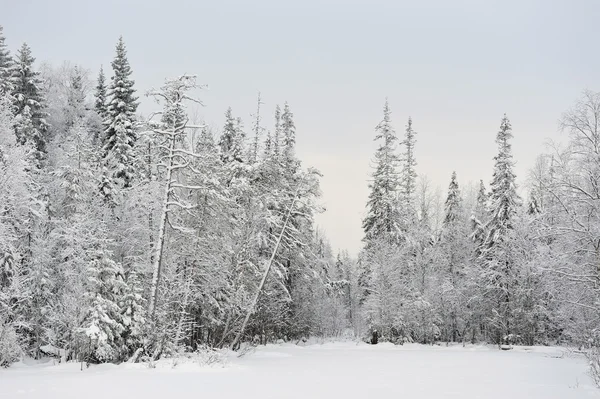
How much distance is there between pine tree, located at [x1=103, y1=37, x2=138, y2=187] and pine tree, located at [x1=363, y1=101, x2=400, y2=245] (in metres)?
20.6

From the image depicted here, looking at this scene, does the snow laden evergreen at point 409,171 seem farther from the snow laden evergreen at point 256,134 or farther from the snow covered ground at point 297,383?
the snow covered ground at point 297,383

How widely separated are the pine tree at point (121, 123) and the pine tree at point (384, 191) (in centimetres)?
2061

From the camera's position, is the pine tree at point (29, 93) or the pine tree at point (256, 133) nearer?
the pine tree at point (29, 93)

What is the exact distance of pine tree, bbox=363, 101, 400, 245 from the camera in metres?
42.1

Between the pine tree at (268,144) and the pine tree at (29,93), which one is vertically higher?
the pine tree at (29,93)

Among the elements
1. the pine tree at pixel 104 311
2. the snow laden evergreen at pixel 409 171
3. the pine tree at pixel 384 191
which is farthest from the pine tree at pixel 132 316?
the snow laden evergreen at pixel 409 171

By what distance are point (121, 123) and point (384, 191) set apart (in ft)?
72.0

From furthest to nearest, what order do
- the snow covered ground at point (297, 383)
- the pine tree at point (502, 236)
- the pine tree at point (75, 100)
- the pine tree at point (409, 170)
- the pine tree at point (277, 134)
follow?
the pine tree at point (75, 100) → the pine tree at point (409, 170) → the pine tree at point (277, 134) → the pine tree at point (502, 236) → the snow covered ground at point (297, 383)

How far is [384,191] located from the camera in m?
42.9

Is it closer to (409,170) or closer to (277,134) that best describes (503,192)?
(409,170)

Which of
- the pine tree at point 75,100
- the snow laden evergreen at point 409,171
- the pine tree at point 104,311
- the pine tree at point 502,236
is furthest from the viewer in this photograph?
the pine tree at point 75,100

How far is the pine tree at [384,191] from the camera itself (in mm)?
42125

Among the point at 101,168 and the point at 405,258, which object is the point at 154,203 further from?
the point at 405,258

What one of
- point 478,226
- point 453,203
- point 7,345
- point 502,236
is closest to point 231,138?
point 453,203
